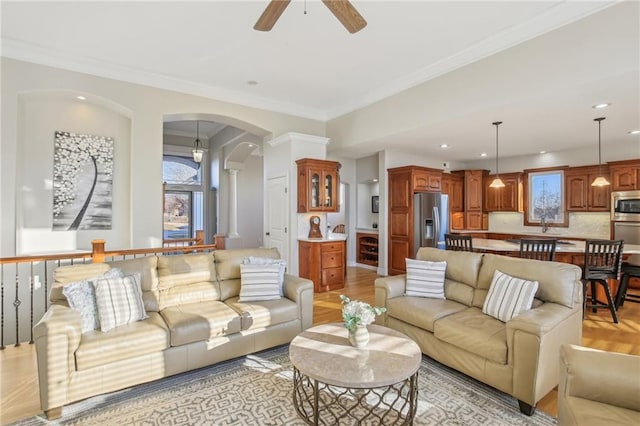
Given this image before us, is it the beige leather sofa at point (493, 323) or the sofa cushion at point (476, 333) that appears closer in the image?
the beige leather sofa at point (493, 323)

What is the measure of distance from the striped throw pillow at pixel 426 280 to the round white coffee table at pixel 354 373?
1.01m

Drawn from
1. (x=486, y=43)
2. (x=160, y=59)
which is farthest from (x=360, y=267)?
(x=160, y=59)

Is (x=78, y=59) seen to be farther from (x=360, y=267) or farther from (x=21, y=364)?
(x=360, y=267)

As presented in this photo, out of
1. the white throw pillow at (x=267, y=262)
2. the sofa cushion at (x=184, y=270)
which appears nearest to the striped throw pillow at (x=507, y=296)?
the white throw pillow at (x=267, y=262)

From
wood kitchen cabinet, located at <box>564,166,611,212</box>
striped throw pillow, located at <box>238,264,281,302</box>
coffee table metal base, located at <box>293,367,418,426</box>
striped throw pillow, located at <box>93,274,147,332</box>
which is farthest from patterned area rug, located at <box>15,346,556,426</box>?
wood kitchen cabinet, located at <box>564,166,611,212</box>

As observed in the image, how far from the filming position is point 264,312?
3.00 metres

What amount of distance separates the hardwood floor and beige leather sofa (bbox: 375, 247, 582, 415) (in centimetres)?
39

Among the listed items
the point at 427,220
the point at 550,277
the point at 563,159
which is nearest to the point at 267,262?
the point at 550,277

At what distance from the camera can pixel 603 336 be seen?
344 centimetres

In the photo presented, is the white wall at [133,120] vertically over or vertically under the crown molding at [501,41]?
under

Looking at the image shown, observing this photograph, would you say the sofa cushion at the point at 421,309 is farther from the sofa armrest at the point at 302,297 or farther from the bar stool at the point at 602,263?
the bar stool at the point at 602,263

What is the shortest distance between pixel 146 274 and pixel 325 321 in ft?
7.02

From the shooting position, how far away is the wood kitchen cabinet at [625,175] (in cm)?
569

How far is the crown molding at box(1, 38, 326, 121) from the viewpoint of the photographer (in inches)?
148
